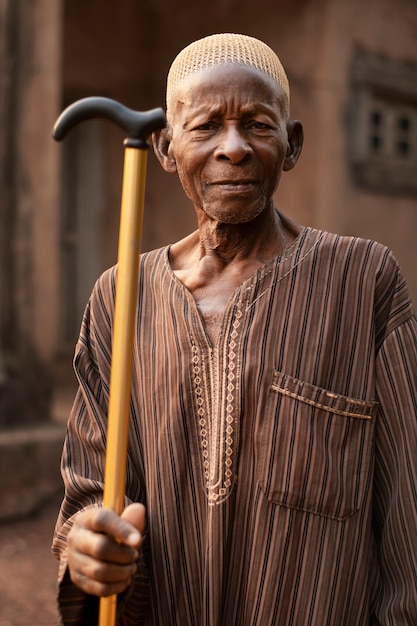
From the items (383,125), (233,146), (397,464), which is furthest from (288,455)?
(383,125)

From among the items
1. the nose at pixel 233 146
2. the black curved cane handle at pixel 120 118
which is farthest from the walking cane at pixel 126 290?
the nose at pixel 233 146

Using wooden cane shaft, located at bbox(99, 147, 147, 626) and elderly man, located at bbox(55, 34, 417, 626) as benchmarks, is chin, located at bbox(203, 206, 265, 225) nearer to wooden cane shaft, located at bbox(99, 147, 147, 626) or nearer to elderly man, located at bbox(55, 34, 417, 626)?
elderly man, located at bbox(55, 34, 417, 626)

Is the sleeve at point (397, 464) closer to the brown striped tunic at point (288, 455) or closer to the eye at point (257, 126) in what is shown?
the brown striped tunic at point (288, 455)

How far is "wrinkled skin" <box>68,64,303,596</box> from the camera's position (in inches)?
64.9

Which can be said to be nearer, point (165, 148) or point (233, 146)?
point (233, 146)

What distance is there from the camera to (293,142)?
1.83 metres

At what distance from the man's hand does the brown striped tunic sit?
22 centimetres

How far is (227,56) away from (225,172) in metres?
0.23

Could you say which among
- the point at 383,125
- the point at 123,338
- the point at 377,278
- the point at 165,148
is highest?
the point at 383,125

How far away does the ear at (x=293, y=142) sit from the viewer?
1799mm

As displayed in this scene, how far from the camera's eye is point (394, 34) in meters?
6.54

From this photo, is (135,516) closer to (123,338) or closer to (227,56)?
(123,338)

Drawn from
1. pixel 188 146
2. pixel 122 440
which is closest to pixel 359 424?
pixel 122 440

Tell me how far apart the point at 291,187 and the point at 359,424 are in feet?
15.4
